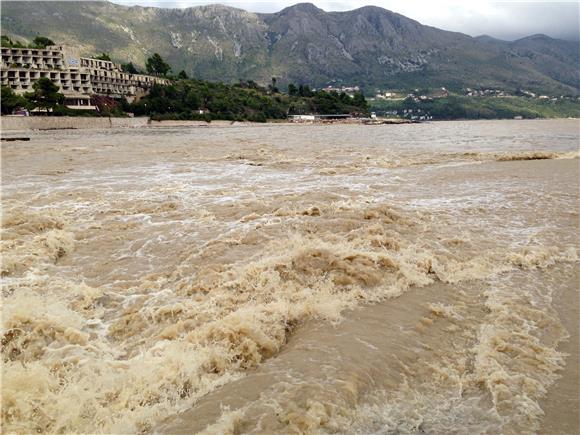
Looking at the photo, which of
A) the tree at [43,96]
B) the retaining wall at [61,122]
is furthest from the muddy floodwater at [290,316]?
the tree at [43,96]

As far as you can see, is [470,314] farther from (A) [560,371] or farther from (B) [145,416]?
(B) [145,416]

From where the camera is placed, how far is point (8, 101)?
78.8 meters

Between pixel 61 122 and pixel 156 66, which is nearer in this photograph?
pixel 61 122

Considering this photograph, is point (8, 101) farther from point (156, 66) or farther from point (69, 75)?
point (156, 66)

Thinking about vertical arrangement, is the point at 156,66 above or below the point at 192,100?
above

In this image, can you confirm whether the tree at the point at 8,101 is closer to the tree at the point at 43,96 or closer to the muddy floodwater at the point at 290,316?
the tree at the point at 43,96

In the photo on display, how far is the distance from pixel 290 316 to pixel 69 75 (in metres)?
124

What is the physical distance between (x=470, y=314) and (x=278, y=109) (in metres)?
146

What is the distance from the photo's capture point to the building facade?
99.9 m

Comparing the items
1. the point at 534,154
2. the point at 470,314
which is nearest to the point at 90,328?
the point at 470,314

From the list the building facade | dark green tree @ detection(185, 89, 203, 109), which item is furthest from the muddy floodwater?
dark green tree @ detection(185, 89, 203, 109)

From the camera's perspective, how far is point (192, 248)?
11.1m

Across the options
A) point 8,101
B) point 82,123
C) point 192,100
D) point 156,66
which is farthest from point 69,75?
point 156,66

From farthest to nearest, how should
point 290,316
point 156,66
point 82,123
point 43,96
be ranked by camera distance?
point 156,66
point 82,123
point 43,96
point 290,316
